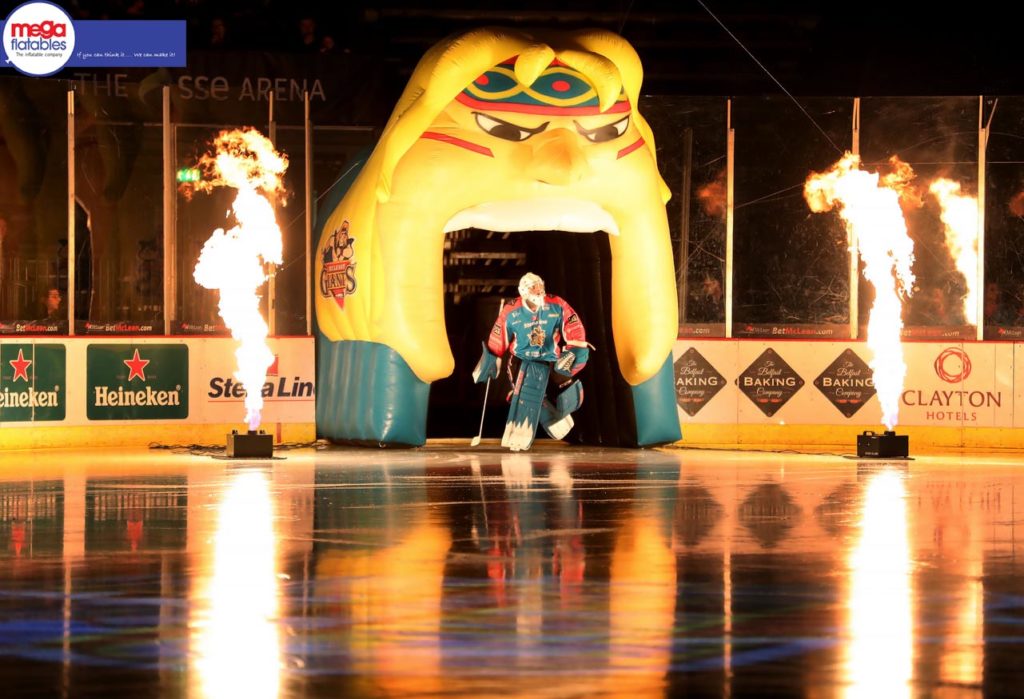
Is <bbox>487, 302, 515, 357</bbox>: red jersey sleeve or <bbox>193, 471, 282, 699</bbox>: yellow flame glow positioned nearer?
<bbox>193, 471, 282, 699</bbox>: yellow flame glow

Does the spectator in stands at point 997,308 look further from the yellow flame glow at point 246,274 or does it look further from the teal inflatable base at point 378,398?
the yellow flame glow at point 246,274

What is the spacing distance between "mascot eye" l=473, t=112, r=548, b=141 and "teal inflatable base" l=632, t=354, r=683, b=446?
2.93m

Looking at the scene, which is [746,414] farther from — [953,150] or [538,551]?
[538,551]

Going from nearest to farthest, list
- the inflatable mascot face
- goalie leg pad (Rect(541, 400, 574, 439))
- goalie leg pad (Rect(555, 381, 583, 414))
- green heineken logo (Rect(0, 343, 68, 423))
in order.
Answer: the inflatable mascot face < goalie leg pad (Rect(555, 381, 583, 414)) < goalie leg pad (Rect(541, 400, 574, 439)) < green heineken logo (Rect(0, 343, 68, 423))

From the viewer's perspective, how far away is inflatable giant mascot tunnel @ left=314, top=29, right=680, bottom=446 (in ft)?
55.6

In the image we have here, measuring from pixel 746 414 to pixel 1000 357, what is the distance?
3067 millimetres

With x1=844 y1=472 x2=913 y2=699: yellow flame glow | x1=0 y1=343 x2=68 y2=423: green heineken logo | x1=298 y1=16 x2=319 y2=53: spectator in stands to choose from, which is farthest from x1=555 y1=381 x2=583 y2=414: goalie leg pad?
x1=844 y1=472 x2=913 y2=699: yellow flame glow

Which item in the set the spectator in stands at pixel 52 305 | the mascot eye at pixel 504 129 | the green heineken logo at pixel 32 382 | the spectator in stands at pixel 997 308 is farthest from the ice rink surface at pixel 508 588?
the spectator in stands at pixel 997 308

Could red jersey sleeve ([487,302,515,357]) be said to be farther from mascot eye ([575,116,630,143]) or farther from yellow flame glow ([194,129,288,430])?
yellow flame glow ([194,129,288,430])

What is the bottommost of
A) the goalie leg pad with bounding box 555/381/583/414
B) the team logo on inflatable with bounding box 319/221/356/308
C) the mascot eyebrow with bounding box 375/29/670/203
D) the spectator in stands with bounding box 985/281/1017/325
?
the goalie leg pad with bounding box 555/381/583/414

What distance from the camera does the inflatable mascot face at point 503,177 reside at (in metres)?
16.9

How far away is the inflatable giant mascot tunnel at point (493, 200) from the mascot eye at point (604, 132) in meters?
0.01

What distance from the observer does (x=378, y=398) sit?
17469mm

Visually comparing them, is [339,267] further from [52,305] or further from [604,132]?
[52,305]
